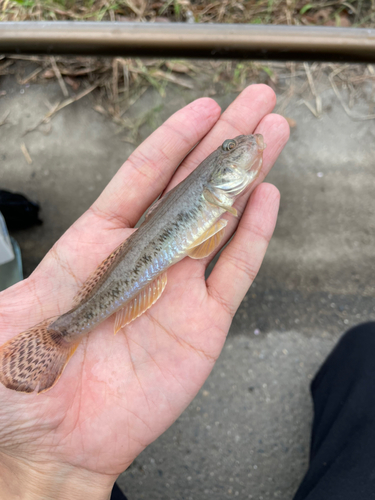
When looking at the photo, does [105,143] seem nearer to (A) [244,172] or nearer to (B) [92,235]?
(B) [92,235]

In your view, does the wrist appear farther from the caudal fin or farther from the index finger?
the index finger

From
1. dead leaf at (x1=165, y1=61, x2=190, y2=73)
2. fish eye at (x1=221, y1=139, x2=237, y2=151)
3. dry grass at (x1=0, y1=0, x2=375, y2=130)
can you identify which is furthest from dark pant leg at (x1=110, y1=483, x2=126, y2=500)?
dead leaf at (x1=165, y1=61, x2=190, y2=73)

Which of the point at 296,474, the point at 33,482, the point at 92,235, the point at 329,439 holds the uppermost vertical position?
the point at 92,235

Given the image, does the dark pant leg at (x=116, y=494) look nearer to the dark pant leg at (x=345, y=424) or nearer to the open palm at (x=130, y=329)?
the open palm at (x=130, y=329)

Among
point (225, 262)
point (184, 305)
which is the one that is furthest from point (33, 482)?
point (225, 262)

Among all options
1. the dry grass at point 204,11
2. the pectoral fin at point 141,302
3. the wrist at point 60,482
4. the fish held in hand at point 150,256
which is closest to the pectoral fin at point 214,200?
the fish held in hand at point 150,256

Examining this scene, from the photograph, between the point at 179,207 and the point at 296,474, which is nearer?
the point at 179,207

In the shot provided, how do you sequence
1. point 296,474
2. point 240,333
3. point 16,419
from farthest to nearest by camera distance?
1. point 240,333
2. point 296,474
3. point 16,419
